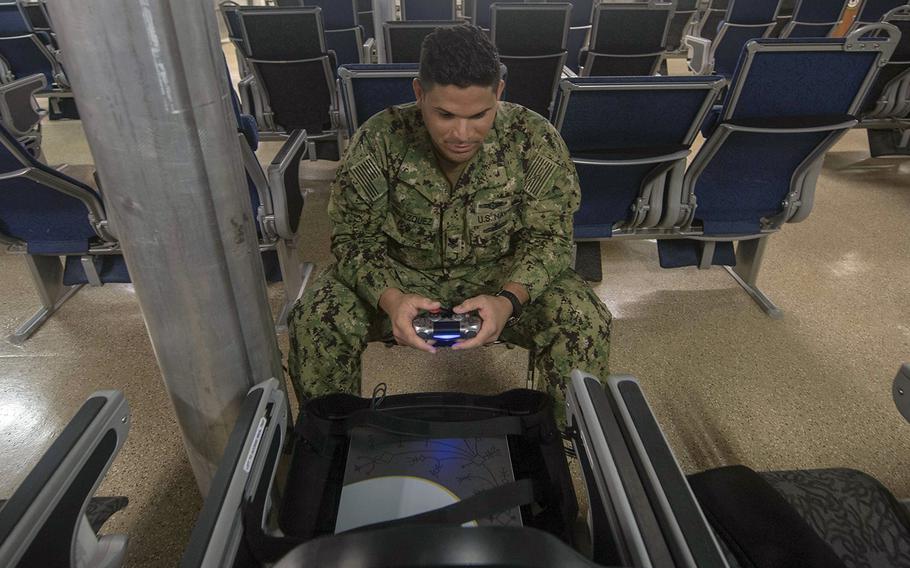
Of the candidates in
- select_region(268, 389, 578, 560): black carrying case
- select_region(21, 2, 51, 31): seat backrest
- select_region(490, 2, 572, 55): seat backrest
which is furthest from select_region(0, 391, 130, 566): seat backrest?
select_region(21, 2, 51, 31): seat backrest

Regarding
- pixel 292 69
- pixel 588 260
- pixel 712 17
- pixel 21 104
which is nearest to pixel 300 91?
pixel 292 69

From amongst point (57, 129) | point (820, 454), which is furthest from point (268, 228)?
point (57, 129)

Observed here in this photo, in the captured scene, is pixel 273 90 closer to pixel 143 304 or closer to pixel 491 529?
pixel 143 304

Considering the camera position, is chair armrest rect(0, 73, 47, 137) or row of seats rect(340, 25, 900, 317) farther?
chair armrest rect(0, 73, 47, 137)

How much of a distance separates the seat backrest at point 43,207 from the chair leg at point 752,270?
2506 millimetres

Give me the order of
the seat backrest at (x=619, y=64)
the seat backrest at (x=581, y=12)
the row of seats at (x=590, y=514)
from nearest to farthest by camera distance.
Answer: the row of seats at (x=590, y=514)
the seat backrest at (x=619, y=64)
the seat backrest at (x=581, y=12)

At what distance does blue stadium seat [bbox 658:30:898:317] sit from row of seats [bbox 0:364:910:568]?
104cm

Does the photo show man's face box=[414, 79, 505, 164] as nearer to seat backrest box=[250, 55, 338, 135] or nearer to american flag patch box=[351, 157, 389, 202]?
american flag patch box=[351, 157, 389, 202]

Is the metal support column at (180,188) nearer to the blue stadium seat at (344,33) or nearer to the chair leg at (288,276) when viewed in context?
the chair leg at (288,276)

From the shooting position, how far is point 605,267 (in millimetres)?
2543

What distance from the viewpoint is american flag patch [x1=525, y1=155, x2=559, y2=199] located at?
1414 millimetres

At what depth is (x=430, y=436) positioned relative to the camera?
982mm

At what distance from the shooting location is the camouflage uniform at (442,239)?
4.30 ft

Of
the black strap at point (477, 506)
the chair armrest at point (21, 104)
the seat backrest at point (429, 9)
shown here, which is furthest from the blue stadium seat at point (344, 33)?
the black strap at point (477, 506)
